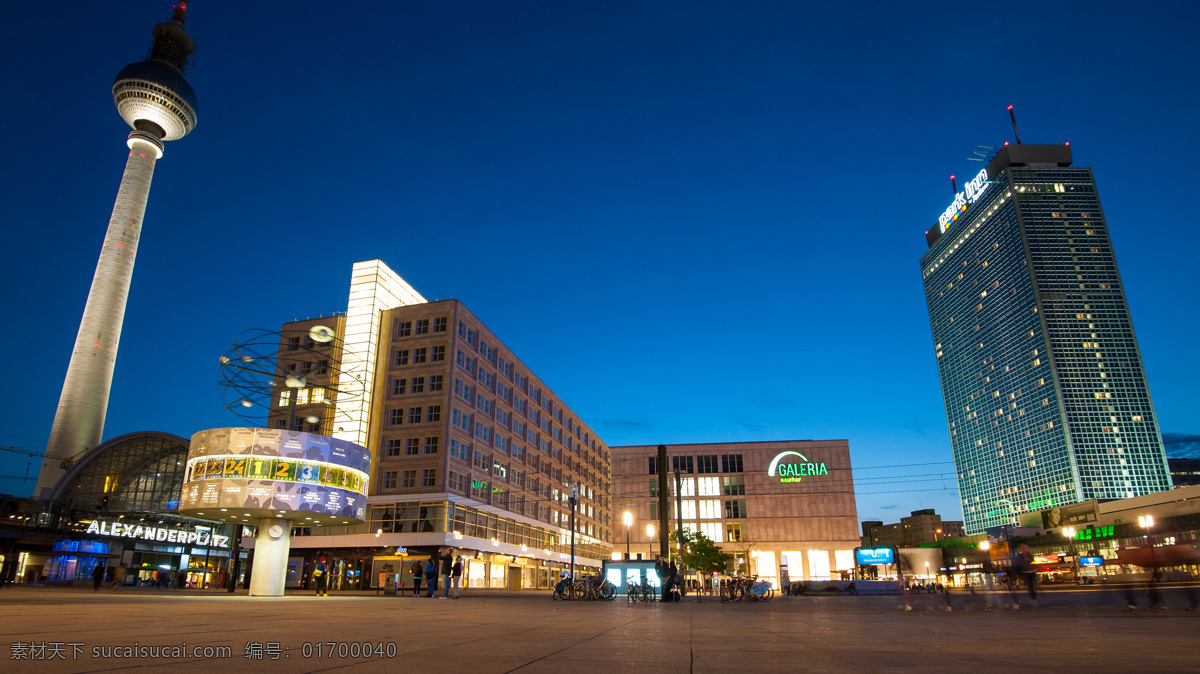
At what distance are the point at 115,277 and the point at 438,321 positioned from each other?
65559 mm

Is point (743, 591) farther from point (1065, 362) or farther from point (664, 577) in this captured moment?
point (1065, 362)

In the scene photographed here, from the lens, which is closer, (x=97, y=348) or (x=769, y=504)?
(x=97, y=348)

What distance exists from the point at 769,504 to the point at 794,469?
21.9ft

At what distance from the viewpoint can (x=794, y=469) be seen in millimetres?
104062

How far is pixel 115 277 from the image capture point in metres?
102

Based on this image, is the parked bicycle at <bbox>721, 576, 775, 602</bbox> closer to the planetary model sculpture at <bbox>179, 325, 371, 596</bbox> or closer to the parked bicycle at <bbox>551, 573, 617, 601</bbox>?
the parked bicycle at <bbox>551, 573, 617, 601</bbox>

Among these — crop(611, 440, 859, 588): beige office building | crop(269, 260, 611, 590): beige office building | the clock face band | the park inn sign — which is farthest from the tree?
the clock face band

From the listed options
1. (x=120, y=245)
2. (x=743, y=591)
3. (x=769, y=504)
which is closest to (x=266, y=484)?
(x=743, y=591)

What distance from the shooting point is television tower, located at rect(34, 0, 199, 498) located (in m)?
95.9

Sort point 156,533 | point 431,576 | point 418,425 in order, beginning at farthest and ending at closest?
point 156,533 < point 418,425 < point 431,576

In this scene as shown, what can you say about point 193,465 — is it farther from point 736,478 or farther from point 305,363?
point 736,478

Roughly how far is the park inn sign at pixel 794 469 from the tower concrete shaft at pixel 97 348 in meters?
98.5

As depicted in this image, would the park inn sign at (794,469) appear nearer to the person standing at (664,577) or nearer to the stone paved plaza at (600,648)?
the person standing at (664,577)

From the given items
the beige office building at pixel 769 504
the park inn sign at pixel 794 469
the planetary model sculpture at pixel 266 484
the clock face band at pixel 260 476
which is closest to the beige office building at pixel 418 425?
the planetary model sculpture at pixel 266 484
